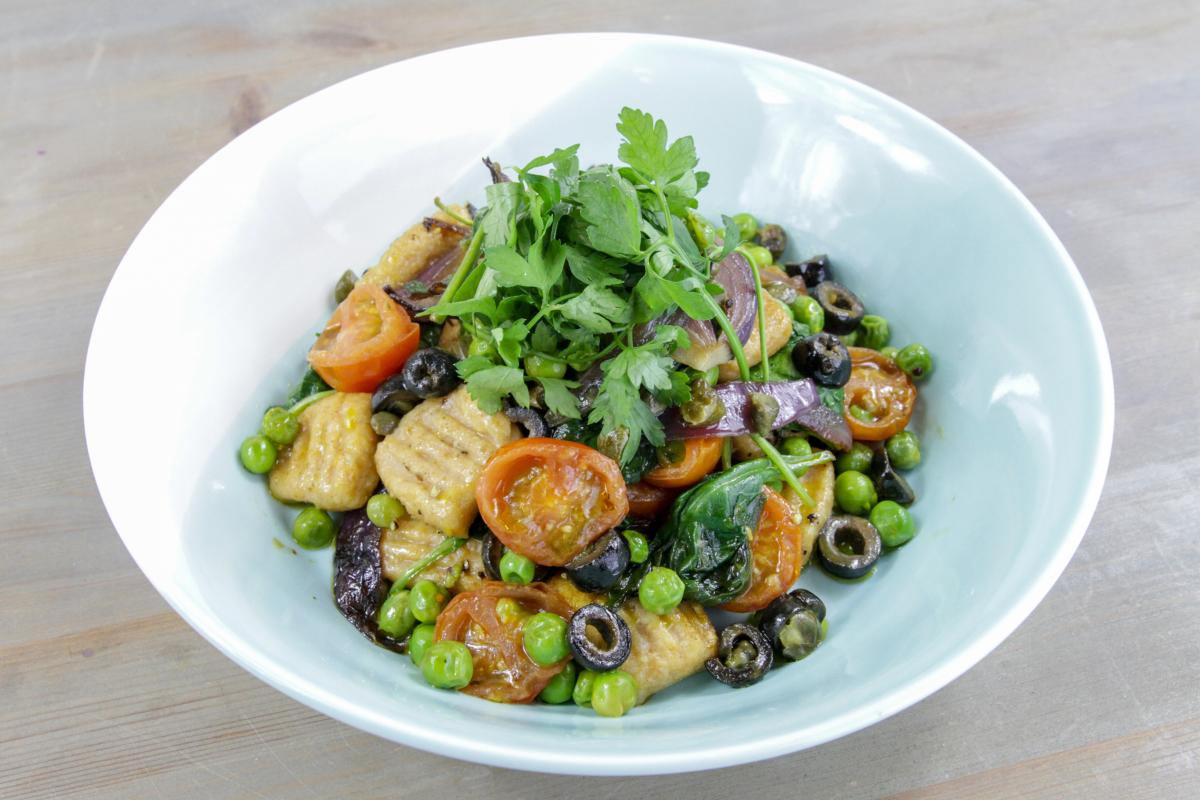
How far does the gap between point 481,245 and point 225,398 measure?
3.83ft

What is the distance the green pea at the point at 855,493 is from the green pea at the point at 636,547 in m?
0.85

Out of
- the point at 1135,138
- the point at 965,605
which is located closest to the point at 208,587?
the point at 965,605

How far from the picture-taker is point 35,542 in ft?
11.5

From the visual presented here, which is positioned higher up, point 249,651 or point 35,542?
point 249,651

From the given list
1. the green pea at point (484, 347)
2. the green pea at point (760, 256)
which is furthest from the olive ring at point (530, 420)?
the green pea at point (760, 256)

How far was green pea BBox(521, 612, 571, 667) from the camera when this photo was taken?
8.80 feet

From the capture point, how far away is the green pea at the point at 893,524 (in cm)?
316

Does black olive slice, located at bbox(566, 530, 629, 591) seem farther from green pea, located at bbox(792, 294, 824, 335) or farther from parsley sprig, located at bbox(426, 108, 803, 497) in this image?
green pea, located at bbox(792, 294, 824, 335)

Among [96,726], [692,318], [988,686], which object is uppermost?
[692,318]

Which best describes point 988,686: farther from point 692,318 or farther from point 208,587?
point 208,587

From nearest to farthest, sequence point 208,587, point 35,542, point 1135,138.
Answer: point 208,587 < point 35,542 < point 1135,138

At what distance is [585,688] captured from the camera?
2738 mm

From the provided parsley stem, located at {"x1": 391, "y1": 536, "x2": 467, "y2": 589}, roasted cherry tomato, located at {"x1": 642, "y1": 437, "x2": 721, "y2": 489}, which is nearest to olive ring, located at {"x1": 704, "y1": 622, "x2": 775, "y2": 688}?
roasted cherry tomato, located at {"x1": 642, "y1": 437, "x2": 721, "y2": 489}

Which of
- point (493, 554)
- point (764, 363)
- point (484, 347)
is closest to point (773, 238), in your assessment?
point (764, 363)
